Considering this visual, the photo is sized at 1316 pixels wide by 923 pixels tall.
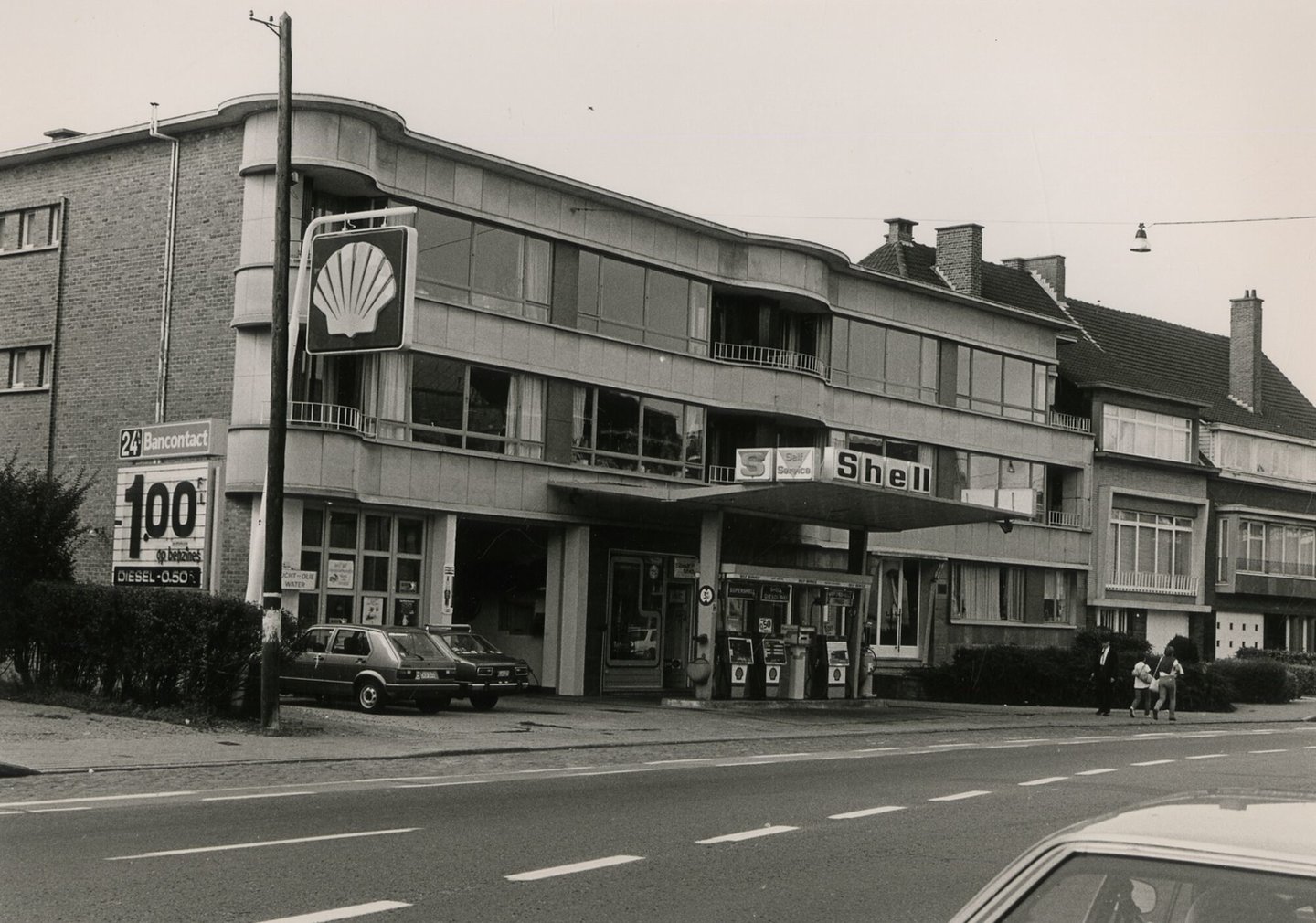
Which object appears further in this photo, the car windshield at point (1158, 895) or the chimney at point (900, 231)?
the chimney at point (900, 231)

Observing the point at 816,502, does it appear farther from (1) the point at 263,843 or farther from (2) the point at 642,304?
(1) the point at 263,843

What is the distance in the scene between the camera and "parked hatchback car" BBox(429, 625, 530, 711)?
2508 cm

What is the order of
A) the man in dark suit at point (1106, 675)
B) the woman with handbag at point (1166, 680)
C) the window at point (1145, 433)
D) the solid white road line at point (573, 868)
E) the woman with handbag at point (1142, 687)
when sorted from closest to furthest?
the solid white road line at point (573, 868), the woman with handbag at point (1166, 680), the man in dark suit at point (1106, 675), the woman with handbag at point (1142, 687), the window at point (1145, 433)

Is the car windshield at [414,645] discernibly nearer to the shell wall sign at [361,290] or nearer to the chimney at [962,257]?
the shell wall sign at [361,290]

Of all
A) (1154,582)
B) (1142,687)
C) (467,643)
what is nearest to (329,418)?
(467,643)

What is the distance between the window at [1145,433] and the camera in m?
48.8

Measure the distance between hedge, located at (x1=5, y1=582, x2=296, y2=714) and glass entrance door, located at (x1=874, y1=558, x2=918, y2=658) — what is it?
23.0m

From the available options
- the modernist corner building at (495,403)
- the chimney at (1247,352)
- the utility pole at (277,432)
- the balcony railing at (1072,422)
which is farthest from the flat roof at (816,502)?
the chimney at (1247,352)

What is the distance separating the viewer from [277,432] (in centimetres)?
2042

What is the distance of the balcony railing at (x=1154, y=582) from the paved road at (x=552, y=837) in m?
30.2

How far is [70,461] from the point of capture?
101ft

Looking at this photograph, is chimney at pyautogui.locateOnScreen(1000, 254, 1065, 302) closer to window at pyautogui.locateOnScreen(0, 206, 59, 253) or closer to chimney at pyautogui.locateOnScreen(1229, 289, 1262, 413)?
chimney at pyautogui.locateOnScreen(1229, 289, 1262, 413)

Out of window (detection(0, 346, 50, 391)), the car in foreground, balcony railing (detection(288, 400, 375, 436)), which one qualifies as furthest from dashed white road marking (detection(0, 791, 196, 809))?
window (detection(0, 346, 50, 391))

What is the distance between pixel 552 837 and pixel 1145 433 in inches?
1664
